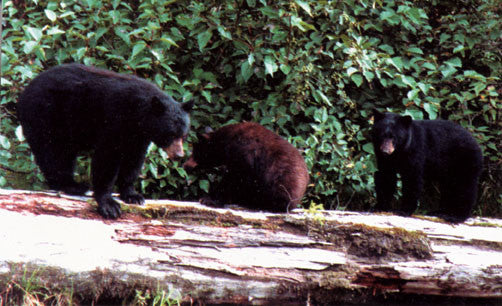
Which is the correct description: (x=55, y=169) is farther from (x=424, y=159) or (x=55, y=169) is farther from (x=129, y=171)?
(x=424, y=159)

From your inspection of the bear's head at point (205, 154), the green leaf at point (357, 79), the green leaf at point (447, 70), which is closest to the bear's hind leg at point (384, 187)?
the green leaf at point (357, 79)

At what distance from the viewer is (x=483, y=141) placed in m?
6.78

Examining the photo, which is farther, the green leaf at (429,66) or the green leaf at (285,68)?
the green leaf at (429,66)

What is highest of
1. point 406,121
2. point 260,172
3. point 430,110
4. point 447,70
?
point 447,70

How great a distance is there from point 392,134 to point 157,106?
255 centimetres

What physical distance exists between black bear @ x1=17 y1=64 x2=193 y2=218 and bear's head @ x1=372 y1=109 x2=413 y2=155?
219 centimetres

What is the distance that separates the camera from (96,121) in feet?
14.8

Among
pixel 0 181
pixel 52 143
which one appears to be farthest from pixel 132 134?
pixel 0 181

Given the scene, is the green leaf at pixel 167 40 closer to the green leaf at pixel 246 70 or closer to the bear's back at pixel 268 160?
the green leaf at pixel 246 70

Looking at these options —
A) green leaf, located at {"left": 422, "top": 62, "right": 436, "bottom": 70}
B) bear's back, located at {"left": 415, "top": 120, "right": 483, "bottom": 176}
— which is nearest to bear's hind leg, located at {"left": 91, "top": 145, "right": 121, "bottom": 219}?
bear's back, located at {"left": 415, "top": 120, "right": 483, "bottom": 176}

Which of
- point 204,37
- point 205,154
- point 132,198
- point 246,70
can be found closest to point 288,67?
point 246,70

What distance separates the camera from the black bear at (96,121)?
14.3ft

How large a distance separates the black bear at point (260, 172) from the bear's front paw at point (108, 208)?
1197 mm

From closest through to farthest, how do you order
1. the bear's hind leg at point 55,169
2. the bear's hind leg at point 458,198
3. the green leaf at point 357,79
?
the bear's hind leg at point 55,169, the bear's hind leg at point 458,198, the green leaf at point 357,79
